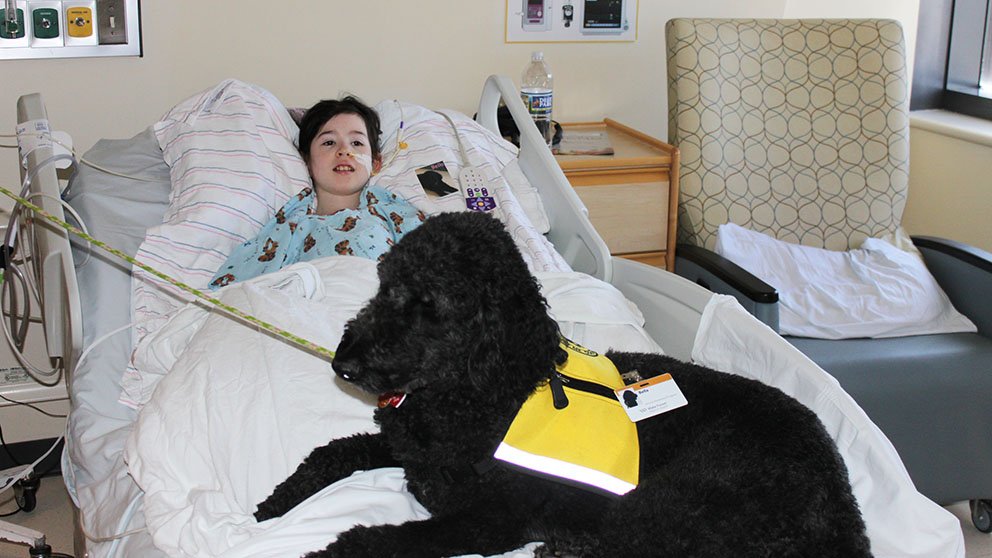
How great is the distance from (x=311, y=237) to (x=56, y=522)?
117cm

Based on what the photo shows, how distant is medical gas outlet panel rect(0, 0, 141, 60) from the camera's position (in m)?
2.50

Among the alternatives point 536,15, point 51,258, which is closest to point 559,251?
point 536,15

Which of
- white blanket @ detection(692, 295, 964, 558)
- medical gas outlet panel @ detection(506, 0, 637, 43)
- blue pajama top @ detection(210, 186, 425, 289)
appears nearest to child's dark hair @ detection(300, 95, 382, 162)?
blue pajama top @ detection(210, 186, 425, 289)

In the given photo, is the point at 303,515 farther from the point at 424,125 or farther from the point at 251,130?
the point at 424,125

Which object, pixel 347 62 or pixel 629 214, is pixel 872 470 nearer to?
pixel 629 214

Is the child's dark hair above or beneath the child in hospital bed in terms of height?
above

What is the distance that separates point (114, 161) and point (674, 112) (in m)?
1.70

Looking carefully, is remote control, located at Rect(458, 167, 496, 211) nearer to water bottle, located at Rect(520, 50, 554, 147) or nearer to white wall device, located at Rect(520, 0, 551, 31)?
water bottle, located at Rect(520, 50, 554, 147)

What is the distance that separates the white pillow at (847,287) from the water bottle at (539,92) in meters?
0.65

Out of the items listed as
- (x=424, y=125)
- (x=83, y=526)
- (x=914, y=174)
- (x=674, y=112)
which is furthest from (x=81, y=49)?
(x=914, y=174)

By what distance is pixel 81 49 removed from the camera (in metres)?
2.59

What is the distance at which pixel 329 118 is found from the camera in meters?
2.37

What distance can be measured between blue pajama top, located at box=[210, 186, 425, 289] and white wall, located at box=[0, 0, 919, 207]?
2.47 ft

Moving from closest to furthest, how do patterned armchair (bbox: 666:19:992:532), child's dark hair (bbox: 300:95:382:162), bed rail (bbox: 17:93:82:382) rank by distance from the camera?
bed rail (bbox: 17:93:82:382), child's dark hair (bbox: 300:95:382:162), patterned armchair (bbox: 666:19:992:532)
